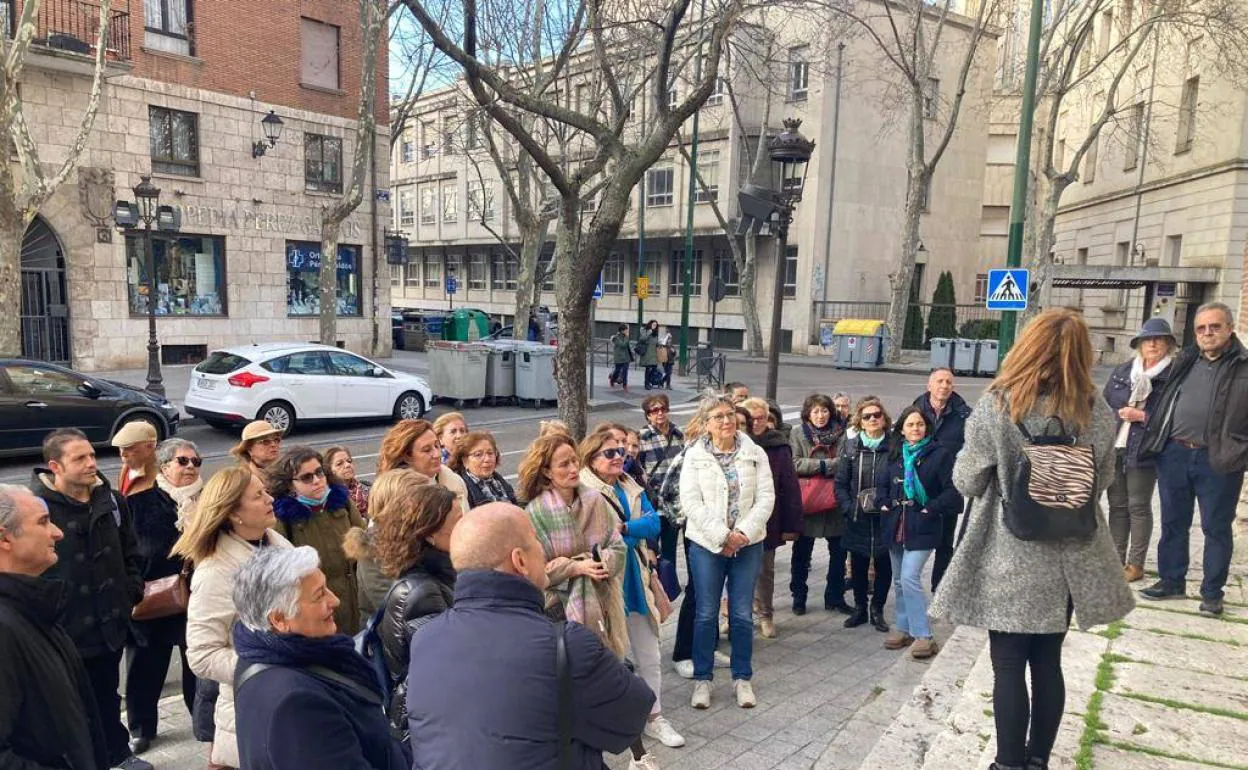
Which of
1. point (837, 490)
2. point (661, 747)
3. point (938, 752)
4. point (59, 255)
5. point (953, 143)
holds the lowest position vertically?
point (661, 747)

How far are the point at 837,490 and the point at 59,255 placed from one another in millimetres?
20239

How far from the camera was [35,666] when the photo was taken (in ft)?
7.60

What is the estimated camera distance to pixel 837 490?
5.41 meters

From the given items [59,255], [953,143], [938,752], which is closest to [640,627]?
[938,752]

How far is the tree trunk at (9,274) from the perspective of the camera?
1384 centimetres

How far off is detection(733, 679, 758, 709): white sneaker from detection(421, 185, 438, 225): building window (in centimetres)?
4821

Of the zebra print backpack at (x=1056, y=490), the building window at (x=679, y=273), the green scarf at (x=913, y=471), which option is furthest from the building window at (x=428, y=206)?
the zebra print backpack at (x=1056, y=490)

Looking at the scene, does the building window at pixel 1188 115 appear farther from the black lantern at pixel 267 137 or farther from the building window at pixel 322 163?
the black lantern at pixel 267 137

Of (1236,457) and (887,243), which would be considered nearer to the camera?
(1236,457)

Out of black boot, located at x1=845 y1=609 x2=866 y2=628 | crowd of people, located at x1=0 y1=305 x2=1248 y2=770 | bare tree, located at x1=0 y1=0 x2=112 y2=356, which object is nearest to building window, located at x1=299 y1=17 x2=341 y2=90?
bare tree, located at x1=0 y1=0 x2=112 y2=356

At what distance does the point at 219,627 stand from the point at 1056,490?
298 cm

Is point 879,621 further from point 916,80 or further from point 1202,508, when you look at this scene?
point 916,80

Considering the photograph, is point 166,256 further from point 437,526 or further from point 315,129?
point 437,526

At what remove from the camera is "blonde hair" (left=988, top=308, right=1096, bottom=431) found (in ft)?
9.30
